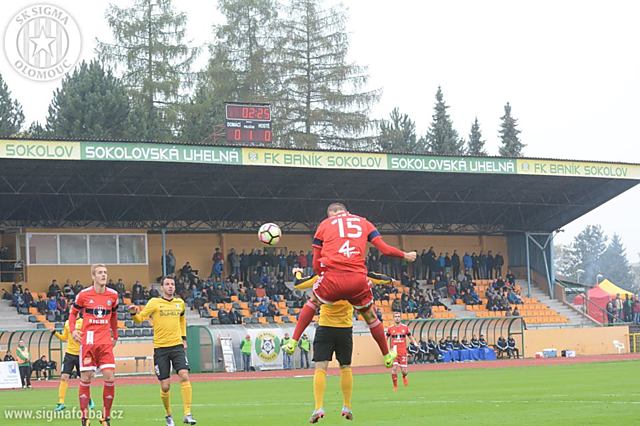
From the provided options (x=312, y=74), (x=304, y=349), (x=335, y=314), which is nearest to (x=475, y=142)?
(x=312, y=74)

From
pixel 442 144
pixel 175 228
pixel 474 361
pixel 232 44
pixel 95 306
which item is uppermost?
pixel 232 44

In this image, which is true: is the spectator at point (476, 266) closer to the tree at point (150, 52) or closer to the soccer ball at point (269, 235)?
the tree at point (150, 52)

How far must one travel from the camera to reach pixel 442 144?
272 ft

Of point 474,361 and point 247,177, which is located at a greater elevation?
point 247,177

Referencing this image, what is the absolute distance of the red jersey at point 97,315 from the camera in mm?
15023

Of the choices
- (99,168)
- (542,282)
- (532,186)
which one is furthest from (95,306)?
(542,282)

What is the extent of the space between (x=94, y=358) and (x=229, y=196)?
33772mm

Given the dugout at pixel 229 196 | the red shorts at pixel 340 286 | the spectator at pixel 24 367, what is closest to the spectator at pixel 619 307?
the dugout at pixel 229 196

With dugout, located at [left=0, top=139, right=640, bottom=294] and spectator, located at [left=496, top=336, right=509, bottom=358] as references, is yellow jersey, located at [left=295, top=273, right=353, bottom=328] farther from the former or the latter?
spectator, located at [left=496, top=336, right=509, bottom=358]

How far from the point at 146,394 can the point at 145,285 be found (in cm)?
2436

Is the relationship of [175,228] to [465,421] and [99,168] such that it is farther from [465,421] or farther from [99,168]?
[465,421]

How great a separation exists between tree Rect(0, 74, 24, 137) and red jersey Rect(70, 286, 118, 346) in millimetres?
55917

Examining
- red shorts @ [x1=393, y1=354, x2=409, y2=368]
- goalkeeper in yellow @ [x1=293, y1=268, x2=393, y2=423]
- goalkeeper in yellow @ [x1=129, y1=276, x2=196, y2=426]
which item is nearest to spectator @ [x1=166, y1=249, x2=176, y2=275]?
red shorts @ [x1=393, y1=354, x2=409, y2=368]

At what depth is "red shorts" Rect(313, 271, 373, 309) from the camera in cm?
1238
